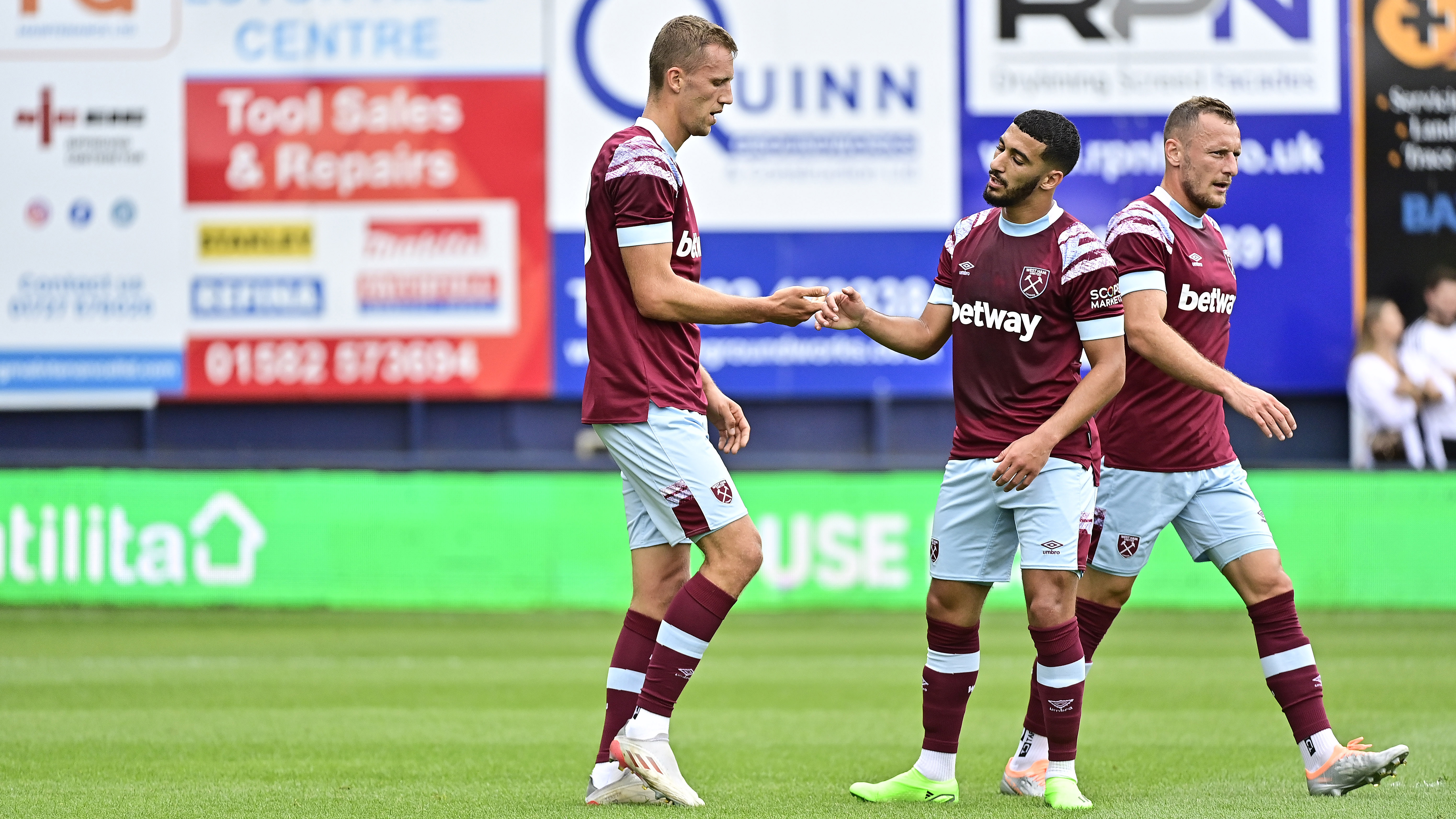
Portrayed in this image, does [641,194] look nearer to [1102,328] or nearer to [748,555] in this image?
[748,555]

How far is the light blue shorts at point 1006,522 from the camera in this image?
516 centimetres

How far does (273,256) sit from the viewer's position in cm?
1530

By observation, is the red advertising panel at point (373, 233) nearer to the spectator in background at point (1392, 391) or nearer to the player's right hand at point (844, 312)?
the spectator in background at point (1392, 391)

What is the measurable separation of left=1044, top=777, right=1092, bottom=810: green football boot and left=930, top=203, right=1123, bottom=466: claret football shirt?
3.24 ft

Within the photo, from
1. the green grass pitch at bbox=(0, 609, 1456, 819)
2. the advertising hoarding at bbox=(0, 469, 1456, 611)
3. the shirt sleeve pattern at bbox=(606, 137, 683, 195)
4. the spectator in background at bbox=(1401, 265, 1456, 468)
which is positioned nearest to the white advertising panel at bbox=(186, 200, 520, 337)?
the advertising hoarding at bbox=(0, 469, 1456, 611)

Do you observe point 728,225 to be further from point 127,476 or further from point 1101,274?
point 1101,274

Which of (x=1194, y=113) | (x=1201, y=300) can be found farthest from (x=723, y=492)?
(x=1194, y=113)

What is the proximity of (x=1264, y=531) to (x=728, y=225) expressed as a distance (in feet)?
33.3

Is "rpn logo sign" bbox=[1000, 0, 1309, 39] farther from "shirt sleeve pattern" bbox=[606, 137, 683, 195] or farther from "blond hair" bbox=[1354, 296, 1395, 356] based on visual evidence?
"shirt sleeve pattern" bbox=[606, 137, 683, 195]

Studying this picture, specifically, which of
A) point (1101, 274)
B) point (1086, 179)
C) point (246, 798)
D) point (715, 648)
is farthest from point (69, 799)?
point (1086, 179)

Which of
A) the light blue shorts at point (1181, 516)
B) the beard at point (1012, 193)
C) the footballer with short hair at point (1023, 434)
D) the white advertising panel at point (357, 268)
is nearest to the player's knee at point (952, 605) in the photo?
the footballer with short hair at point (1023, 434)

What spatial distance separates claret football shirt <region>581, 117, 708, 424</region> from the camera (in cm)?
502

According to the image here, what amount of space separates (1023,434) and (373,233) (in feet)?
36.1

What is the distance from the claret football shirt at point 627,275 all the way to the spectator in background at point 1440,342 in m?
10.7
